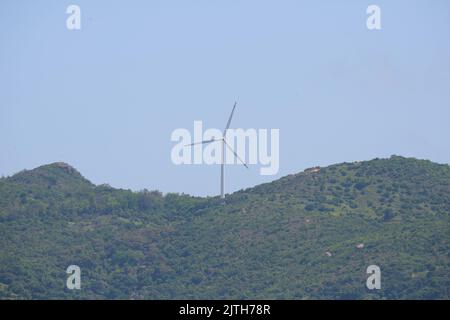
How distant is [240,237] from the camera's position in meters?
136

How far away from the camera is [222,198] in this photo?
15212 cm

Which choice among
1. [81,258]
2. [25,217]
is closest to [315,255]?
[81,258]

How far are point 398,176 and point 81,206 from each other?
121ft

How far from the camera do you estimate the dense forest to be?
4670 inches

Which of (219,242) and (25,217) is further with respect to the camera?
(25,217)

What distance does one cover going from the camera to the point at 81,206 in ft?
505

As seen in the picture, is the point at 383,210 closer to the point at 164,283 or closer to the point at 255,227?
the point at 255,227

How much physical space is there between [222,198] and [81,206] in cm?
1658

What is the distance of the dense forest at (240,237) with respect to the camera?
4670 inches
